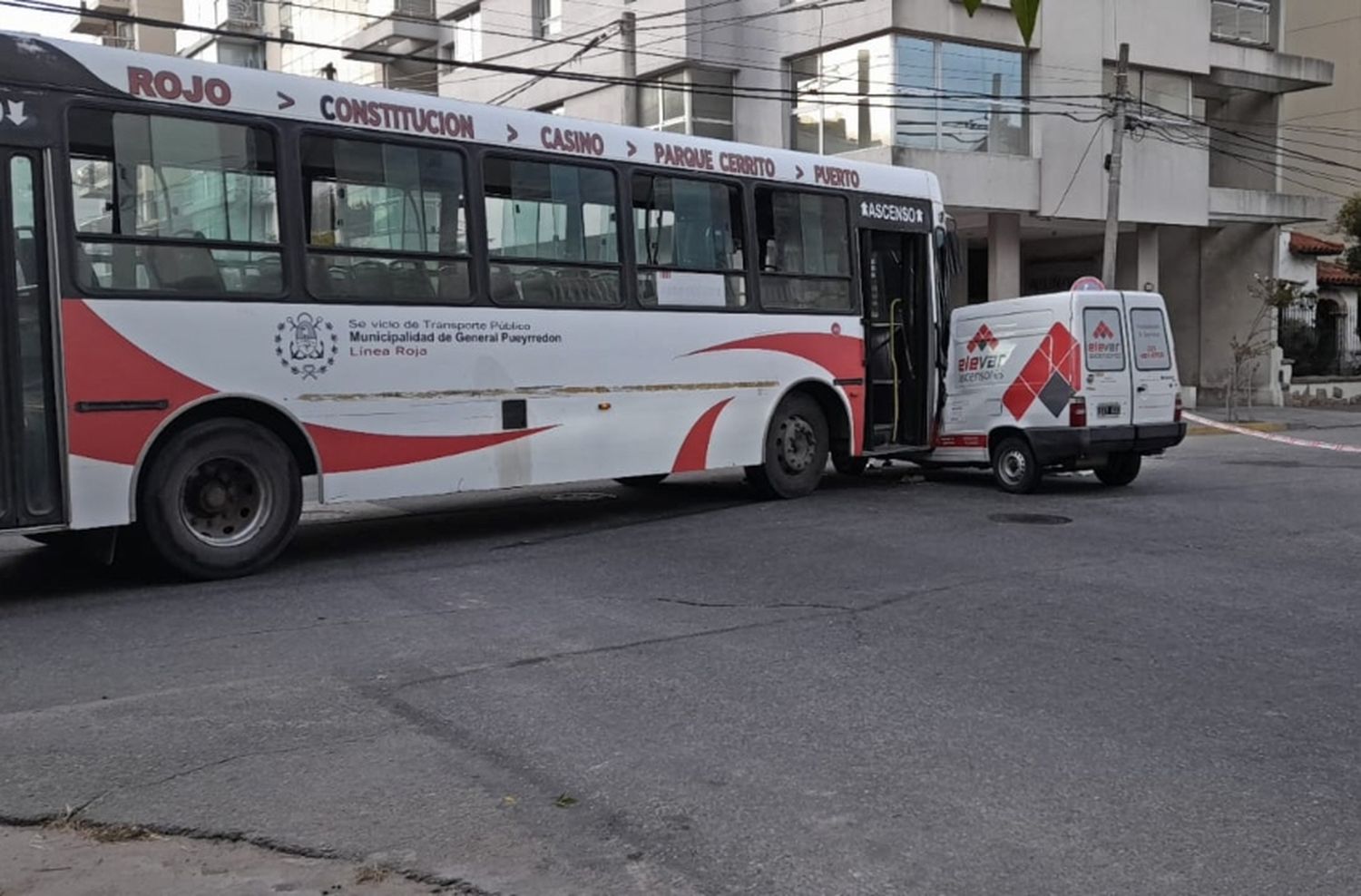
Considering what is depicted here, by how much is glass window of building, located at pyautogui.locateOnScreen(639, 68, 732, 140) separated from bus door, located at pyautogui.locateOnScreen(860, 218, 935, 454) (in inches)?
489

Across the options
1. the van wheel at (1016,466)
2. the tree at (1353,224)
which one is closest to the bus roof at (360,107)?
the van wheel at (1016,466)

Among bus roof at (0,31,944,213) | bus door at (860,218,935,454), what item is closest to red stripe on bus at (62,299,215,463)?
bus roof at (0,31,944,213)

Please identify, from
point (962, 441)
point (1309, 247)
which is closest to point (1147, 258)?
point (1309, 247)

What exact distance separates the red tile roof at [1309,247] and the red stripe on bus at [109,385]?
107 ft

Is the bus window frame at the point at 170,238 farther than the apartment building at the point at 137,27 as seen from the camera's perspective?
No

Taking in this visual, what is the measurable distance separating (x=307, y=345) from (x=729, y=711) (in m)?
4.62

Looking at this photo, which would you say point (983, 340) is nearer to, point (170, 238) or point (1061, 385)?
point (1061, 385)

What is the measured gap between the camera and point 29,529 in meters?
7.54

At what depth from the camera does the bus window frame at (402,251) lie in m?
8.60

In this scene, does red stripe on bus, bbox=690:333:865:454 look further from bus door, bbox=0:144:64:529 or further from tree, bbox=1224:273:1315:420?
tree, bbox=1224:273:1315:420

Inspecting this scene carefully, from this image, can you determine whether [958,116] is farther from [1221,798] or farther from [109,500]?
[1221,798]

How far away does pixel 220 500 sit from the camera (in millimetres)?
8383

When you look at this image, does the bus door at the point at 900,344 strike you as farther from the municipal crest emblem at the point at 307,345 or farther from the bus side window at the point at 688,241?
the municipal crest emblem at the point at 307,345

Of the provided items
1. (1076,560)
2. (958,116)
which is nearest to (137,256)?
(1076,560)
